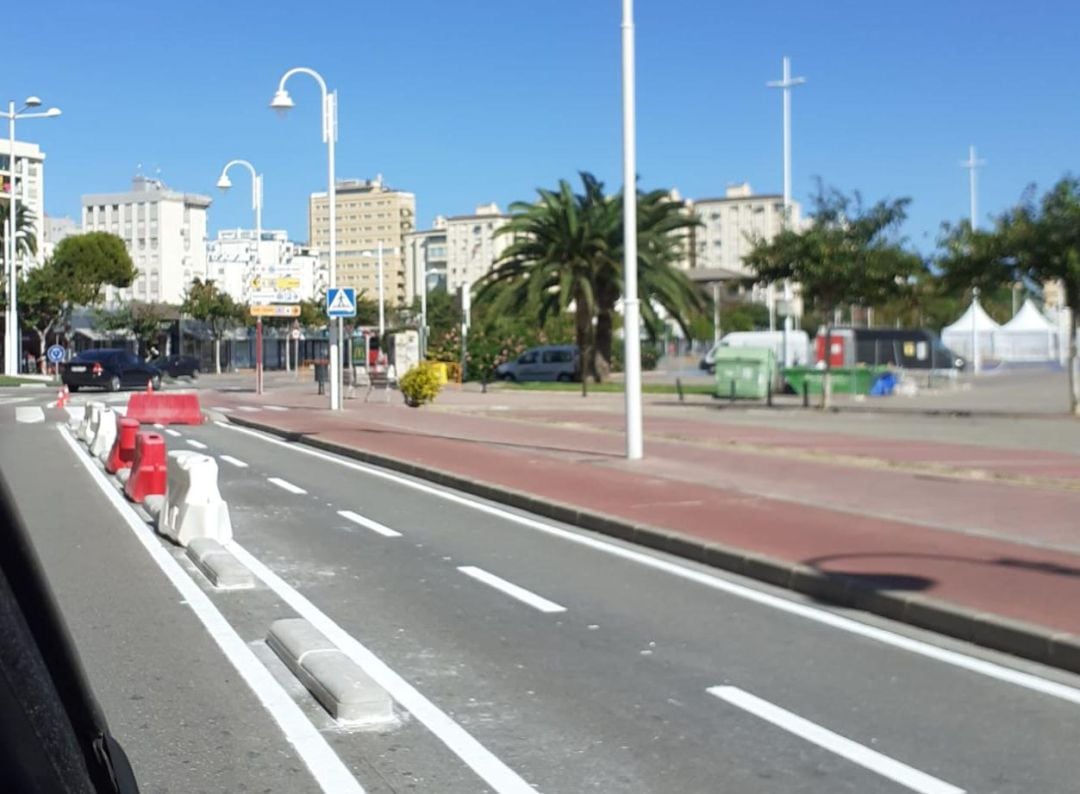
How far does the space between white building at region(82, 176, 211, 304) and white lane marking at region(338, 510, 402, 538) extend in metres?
151

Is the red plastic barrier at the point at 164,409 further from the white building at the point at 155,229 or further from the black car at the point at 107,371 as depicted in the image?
the white building at the point at 155,229

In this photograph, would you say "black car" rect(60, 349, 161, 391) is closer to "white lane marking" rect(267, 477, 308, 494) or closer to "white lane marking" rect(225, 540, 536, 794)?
"white lane marking" rect(267, 477, 308, 494)

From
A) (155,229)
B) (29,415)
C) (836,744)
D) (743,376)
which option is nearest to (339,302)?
(29,415)

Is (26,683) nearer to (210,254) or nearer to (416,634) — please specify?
(416,634)

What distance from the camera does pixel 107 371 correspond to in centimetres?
4419

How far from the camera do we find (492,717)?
5668 millimetres

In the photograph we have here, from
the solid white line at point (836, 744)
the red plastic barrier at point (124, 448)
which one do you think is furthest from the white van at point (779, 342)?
the solid white line at point (836, 744)

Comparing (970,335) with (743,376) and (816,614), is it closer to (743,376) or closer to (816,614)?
(743,376)

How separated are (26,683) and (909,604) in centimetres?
663

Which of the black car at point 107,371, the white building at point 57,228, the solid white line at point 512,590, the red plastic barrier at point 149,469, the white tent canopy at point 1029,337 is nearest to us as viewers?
the solid white line at point 512,590

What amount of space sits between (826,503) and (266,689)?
311 inches

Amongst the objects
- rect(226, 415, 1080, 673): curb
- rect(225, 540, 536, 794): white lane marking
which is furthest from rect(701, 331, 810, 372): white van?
rect(225, 540, 536, 794): white lane marking

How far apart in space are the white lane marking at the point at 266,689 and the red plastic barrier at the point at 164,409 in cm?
1718

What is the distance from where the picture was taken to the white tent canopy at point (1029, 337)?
253ft
